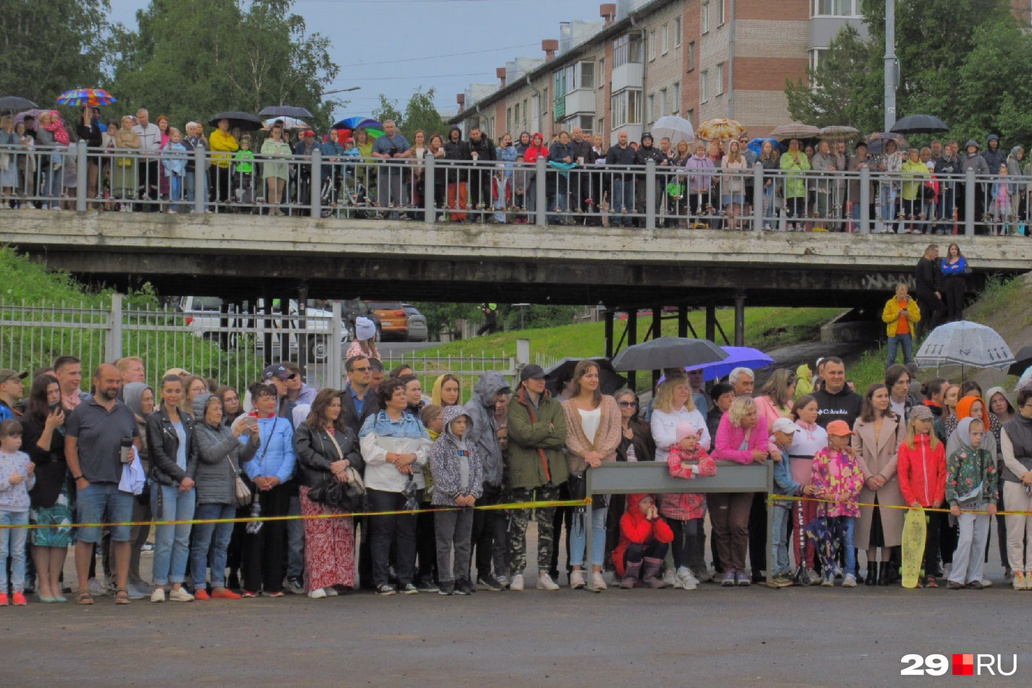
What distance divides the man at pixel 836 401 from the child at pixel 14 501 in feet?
21.0

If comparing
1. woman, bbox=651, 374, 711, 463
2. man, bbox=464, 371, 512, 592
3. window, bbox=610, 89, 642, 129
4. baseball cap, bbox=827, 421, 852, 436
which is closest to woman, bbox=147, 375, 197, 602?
man, bbox=464, 371, 512, 592

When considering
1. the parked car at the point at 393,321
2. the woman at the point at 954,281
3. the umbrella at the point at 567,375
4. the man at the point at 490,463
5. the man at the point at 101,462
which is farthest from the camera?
the parked car at the point at 393,321

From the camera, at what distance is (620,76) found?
72500 mm

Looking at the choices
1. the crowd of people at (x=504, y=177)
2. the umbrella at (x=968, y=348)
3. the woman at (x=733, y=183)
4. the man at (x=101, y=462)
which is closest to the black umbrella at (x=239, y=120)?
the crowd of people at (x=504, y=177)

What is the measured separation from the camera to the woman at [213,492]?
1133cm

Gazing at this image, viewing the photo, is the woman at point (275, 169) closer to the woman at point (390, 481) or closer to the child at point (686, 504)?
the woman at point (390, 481)

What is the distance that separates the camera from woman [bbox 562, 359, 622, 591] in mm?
11938

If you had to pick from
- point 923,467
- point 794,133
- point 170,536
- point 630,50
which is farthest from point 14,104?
point 630,50

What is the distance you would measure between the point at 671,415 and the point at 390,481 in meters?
2.33

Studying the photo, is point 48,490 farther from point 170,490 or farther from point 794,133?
point 794,133

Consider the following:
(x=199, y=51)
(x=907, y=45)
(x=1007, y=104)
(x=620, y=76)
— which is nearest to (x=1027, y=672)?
(x=1007, y=104)

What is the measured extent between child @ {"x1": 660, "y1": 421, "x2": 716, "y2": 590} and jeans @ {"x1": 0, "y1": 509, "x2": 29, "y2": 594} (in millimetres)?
4802

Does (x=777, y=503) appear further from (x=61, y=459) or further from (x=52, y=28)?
(x=52, y=28)

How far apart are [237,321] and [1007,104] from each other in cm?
3116
